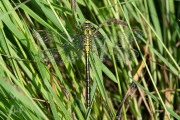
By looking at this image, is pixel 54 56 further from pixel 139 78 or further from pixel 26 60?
pixel 139 78

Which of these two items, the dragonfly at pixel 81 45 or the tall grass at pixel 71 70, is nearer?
the tall grass at pixel 71 70

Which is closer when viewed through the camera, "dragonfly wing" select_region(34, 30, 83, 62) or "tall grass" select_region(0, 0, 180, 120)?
"tall grass" select_region(0, 0, 180, 120)

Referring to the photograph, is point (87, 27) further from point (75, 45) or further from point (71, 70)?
point (71, 70)

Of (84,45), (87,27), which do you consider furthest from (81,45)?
(87,27)

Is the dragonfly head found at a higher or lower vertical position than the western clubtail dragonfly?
higher

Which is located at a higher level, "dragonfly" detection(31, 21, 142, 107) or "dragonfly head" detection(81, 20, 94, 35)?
"dragonfly head" detection(81, 20, 94, 35)
